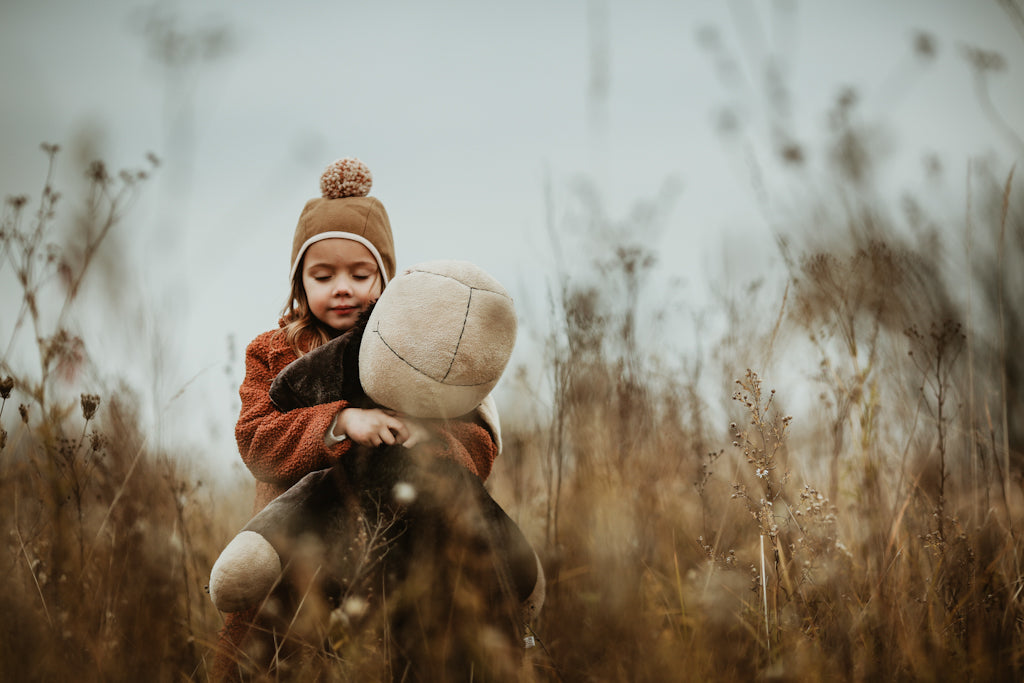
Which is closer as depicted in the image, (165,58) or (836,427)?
(165,58)

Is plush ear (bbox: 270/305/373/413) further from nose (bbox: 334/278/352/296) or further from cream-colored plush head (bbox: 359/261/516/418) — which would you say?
nose (bbox: 334/278/352/296)

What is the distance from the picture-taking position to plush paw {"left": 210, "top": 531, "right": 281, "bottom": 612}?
4.97 ft

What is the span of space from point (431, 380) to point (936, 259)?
1758 mm

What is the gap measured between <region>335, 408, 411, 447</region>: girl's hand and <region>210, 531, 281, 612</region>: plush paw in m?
0.30

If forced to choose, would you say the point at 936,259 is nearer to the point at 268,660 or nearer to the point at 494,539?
the point at 494,539

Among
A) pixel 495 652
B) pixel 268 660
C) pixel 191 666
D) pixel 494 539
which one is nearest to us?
pixel 495 652

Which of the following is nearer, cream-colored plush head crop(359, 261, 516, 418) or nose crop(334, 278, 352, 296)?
cream-colored plush head crop(359, 261, 516, 418)

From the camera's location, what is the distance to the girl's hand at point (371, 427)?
161 centimetres

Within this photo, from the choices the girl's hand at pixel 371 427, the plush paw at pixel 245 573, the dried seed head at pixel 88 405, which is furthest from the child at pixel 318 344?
the dried seed head at pixel 88 405

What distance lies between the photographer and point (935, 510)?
67.1 inches

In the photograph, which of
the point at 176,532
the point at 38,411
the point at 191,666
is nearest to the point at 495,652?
the point at 191,666

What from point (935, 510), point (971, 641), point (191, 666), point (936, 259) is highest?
point (936, 259)

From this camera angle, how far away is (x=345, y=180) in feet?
6.88

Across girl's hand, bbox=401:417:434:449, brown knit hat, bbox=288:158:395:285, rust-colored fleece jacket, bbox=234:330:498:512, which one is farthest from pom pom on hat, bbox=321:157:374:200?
girl's hand, bbox=401:417:434:449
